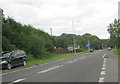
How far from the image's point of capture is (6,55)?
2316 cm

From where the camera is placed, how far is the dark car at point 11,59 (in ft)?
71.8

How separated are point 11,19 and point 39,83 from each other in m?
28.3

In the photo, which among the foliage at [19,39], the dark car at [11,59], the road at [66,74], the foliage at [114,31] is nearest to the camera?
the road at [66,74]

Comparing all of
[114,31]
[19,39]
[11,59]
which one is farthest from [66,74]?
[114,31]

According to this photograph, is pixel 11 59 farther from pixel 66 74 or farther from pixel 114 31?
pixel 114 31

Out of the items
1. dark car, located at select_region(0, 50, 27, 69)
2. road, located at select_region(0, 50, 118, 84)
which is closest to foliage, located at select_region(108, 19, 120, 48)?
dark car, located at select_region(0, 50, 27, 69)

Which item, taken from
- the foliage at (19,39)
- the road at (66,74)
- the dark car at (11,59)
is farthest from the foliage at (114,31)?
the road at (66,74)

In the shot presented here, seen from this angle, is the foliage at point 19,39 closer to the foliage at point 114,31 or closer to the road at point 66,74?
the road at point 66,74

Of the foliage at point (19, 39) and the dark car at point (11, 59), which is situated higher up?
the foliage at point (19, 39)

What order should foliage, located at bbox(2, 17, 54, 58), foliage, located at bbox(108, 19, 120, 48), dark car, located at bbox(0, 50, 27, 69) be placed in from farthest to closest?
foliage, located at bbox(108, 19, 120, 48)
foliage, located at bbox(2, 17, 54, 58)
dark car, located at bbox(0, 50, 27, 69)

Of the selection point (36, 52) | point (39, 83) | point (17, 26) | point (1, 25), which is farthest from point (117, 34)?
point (39, 83)

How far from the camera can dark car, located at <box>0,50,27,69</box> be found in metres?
21.9

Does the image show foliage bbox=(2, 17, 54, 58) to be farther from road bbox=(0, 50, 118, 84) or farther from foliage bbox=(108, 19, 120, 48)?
foliage bbox=(108, 19, 120, 48)

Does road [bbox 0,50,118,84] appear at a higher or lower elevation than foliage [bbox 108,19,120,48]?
lower
